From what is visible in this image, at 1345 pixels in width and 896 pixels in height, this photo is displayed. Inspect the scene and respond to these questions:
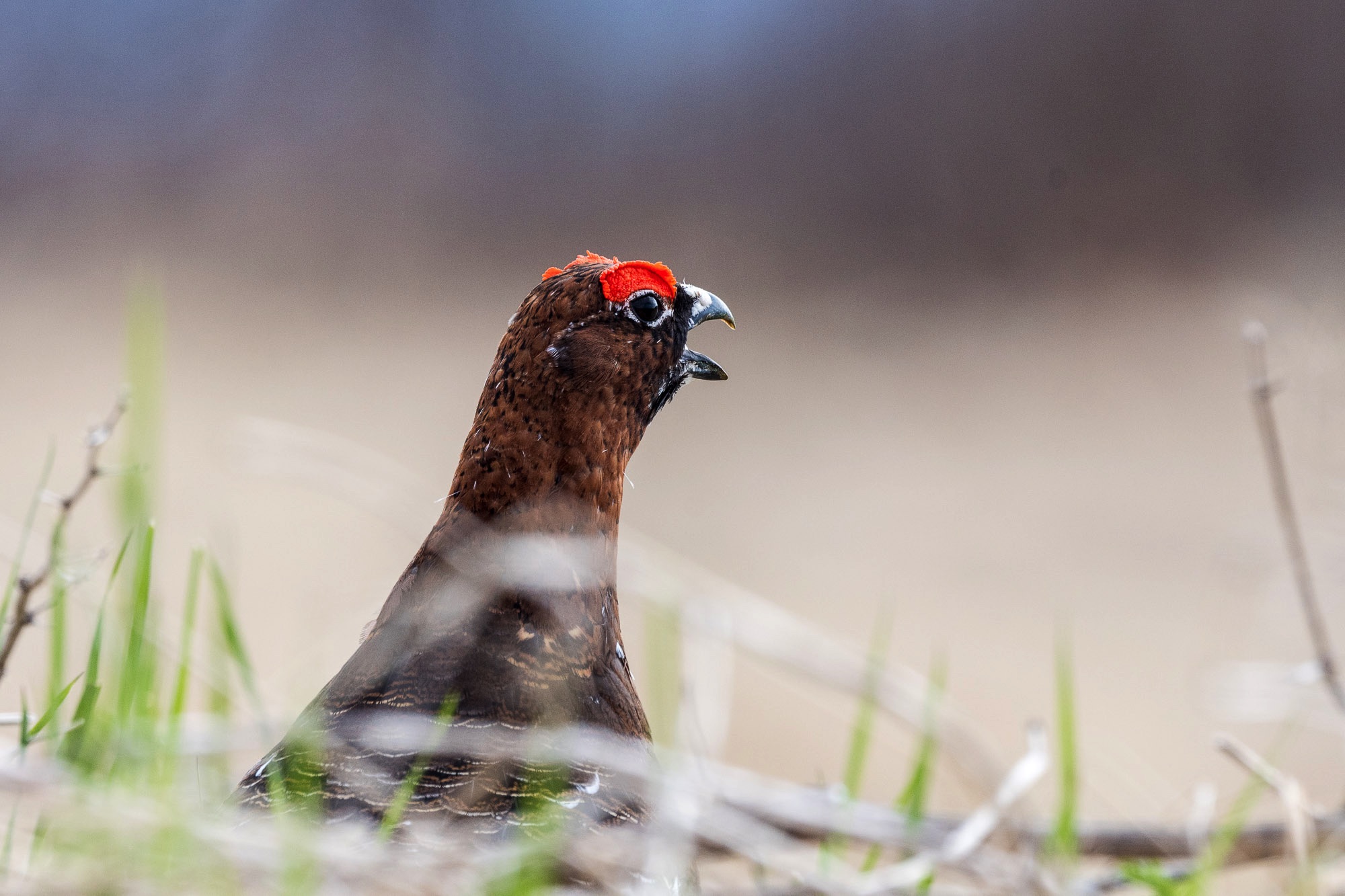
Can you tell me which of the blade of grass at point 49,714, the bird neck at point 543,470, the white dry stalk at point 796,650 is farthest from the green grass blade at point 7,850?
the bird neck at point 543,470

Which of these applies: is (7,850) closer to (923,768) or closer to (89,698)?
(89,698)

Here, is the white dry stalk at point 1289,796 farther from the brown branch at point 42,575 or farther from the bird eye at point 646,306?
the brown branch at point 42,575

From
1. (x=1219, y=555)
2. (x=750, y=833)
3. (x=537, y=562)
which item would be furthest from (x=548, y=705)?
(x=1219, y=555)

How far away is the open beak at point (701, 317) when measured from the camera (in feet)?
4.38

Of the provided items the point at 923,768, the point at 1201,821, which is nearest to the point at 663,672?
the point at 923,768

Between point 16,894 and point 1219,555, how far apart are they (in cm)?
147

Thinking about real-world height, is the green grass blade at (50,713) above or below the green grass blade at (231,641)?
below

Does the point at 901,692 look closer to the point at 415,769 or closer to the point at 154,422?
the point at 415,769

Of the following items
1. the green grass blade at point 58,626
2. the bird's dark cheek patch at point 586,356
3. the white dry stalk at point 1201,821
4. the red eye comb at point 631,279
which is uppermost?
the red eye comb at point 631,279

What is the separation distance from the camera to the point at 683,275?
4.18 m

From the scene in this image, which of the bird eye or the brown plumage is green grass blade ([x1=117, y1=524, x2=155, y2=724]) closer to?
the brown plumage

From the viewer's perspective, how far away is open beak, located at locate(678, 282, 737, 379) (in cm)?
133

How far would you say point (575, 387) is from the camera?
1213mm

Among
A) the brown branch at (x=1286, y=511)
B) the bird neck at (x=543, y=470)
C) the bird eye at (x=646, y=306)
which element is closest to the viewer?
the brown branch at (x=1286, y=511)
